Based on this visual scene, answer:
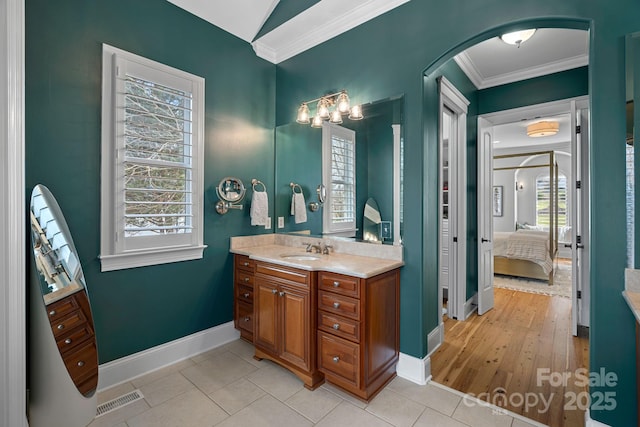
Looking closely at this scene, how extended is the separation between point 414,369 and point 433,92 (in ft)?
7.21

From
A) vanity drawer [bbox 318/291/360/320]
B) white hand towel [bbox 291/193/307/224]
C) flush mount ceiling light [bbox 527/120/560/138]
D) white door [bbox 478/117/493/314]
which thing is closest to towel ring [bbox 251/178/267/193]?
white hand towel [bbox 291/193/307/224]

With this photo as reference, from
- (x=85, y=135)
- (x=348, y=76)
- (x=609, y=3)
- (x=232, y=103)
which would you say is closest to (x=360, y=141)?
(x=348, y=76)

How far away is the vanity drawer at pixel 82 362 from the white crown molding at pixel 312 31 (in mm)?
2900

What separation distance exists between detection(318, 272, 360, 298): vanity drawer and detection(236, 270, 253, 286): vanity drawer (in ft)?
2.86

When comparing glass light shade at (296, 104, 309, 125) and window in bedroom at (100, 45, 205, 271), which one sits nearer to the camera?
window in bedroom at (100, 45, 205, 271)

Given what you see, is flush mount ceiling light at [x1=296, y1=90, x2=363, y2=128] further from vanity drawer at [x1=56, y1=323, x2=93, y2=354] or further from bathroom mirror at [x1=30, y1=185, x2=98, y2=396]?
vanity drawer at [x1=56, y1=323, x2=93, y2=354]

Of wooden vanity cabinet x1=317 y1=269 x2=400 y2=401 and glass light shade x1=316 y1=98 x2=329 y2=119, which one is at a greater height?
glass light shade x1=316 y1=98 x2=329 y2=119

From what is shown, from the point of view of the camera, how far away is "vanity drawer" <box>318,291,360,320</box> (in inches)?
78.6

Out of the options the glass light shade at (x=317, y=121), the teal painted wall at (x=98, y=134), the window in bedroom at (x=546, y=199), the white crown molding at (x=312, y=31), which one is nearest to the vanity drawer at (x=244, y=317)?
the teal painted wall at (x=98, y=134)

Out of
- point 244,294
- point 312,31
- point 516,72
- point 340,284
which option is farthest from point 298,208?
point 516,72

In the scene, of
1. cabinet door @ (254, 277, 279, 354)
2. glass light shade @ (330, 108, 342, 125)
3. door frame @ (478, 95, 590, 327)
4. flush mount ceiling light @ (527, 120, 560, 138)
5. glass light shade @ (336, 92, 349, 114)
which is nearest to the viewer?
cabinet door @ (254, 277, 279, 354)

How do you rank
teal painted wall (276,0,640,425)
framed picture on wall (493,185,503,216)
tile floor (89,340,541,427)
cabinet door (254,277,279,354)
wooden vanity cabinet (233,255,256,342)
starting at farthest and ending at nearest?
framed picture on wall (493,185,503,216)
wooden vanity cabinet (233,255,256,342)
cabinet door (254,277,279,354)
tile floor (89,340,541,427)
teal painted wall (276,0,640,425)

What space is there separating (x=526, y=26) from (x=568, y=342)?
2927 millimetres

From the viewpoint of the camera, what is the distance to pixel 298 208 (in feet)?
10.3
